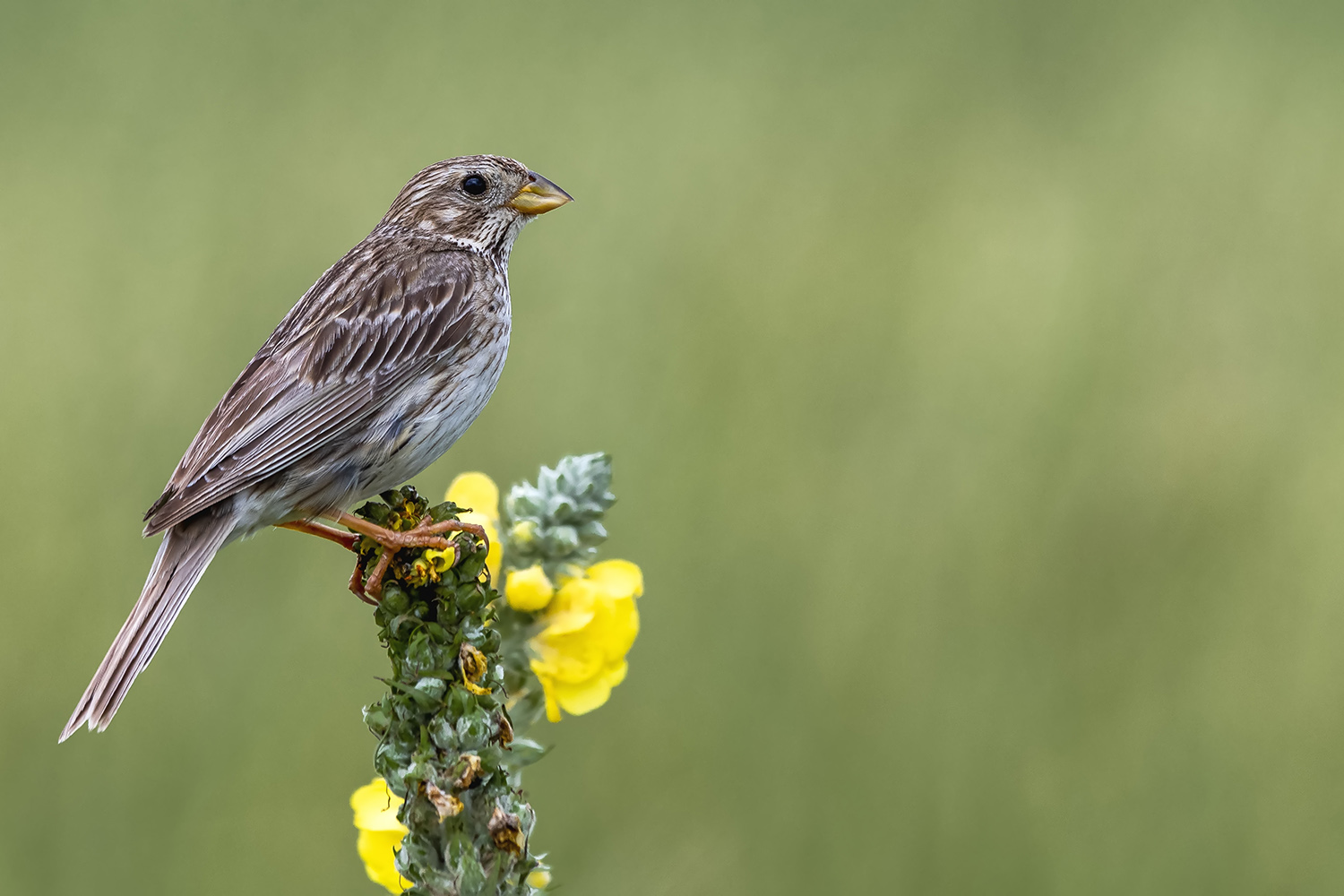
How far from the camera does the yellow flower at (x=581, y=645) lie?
2.53 meters

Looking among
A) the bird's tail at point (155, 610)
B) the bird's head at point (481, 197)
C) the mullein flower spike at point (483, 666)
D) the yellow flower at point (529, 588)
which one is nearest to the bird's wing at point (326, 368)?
the bird's tail at point (155, 610)

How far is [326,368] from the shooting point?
11.3 ft

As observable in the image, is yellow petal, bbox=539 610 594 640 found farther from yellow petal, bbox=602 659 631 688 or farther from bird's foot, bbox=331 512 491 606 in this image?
bird's foot, bbox=331 512 491 606

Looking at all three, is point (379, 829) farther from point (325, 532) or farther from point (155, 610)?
point (325, 532)

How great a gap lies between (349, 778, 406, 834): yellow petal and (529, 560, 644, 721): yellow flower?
1.11 ft

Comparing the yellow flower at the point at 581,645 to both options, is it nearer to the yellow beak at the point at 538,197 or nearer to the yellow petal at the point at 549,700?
the yellow petal at the point at 549,700

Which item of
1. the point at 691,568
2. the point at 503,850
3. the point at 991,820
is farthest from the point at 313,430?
the point at 991,820

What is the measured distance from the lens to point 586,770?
4.49 meters

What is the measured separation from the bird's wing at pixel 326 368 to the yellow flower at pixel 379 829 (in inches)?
36.0

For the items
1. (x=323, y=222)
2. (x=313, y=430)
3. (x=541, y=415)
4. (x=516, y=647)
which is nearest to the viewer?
(x=516, y=647)

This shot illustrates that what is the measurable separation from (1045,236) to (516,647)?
444cm

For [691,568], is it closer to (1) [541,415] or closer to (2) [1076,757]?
(1) [541,415]

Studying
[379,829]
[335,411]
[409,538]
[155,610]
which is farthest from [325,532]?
[379,829]

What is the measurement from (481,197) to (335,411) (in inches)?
44.0
